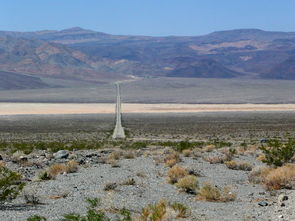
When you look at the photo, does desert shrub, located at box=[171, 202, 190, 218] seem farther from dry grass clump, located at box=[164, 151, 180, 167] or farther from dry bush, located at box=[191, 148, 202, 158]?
dry bush, located at box=[191, 148, 202, 158]

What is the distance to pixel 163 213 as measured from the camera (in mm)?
11336

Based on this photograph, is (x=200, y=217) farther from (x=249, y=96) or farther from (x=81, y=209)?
(x=249, y=96)

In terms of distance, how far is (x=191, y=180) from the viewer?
15781 millimetres

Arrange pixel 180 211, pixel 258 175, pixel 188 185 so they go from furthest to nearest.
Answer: pixel 258 175, pixel 188 185, pixel 180 211

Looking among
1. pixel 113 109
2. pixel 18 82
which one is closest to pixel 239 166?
pixel 113 109

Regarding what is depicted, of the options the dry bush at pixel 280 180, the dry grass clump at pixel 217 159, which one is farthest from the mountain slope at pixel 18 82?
the dry bush at pixel 280 180

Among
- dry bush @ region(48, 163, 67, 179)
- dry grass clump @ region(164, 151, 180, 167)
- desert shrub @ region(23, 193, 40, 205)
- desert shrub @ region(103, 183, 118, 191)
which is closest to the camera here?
desert shrub @ region(23, 193, 40, 205)

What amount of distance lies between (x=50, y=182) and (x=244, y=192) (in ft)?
19.1

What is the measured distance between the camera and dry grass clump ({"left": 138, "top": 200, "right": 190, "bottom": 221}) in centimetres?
1102

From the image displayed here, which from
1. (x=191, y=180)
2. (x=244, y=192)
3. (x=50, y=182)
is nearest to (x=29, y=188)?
(x=50, y=182)

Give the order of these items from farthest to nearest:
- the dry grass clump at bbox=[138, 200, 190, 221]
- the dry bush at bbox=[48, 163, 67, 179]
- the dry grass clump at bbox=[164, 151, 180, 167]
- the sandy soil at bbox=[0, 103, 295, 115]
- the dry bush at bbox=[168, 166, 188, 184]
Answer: the sandy soil at bbox=[0, 103, 295, 115] < the dry grass clump at bbox=[164, 151, 180, 167] < the dry bush at bbox=[48, 163, 67, 179] < the dry bush at bbox=[168, 166, 188, 184] < the dry grass clump at bbox=[138, 200, 190, 221]

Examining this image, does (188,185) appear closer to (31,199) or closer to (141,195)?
(141,195)

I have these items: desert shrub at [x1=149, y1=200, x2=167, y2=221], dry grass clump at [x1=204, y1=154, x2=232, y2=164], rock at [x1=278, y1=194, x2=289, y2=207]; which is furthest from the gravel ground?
dry grass clump at [x1=204, y1=154, x2=232, y2=164]

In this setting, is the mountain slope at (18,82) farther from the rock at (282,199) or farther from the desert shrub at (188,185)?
the rock at (282,199)
